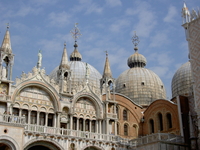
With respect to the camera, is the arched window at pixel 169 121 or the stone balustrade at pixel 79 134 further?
the arched window at pixel 169 121

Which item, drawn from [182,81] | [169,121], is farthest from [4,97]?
[182,81]

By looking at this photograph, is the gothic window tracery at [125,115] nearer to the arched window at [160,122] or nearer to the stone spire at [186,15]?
the arched window at [160,122]

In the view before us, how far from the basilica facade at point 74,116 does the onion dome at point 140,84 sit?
772 centimetres

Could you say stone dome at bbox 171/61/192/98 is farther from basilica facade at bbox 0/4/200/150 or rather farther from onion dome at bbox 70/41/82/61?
onion dome at bbox 70/41/82/61

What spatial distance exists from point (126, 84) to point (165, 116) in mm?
13231

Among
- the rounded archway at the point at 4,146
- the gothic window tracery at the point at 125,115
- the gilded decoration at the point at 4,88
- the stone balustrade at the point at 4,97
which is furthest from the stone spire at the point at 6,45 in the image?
the gothic window tracery at the point at 125,115

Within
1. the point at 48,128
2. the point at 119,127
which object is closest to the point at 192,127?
the point at 119,127

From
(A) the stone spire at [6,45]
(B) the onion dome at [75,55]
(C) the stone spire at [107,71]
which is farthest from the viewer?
(B) the onion dome at [75,55]

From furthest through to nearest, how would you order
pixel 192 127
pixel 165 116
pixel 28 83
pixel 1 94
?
pixel 165 116, pixel 192 127, pixel 28 83, pixel 1 94

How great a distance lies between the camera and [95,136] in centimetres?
2909

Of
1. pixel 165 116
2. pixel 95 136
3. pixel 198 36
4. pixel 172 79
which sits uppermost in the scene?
pixel 172 79

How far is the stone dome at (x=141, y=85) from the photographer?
149ft

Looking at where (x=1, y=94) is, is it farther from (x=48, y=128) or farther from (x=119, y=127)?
(x=119, y=127)

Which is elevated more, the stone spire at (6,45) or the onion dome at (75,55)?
the onion dome at (75,55)
